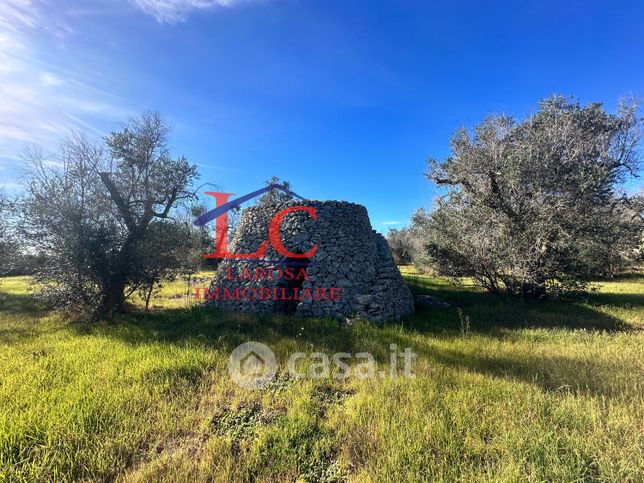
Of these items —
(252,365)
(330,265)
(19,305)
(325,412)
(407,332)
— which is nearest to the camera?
(325,412)

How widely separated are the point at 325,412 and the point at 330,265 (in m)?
6.23

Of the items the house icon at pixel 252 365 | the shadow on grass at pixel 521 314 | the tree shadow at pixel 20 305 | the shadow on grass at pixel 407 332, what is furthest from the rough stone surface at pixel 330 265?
the tree shadow at pixel 20 305

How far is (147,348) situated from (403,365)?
5.65 meters

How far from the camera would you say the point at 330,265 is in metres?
10.2

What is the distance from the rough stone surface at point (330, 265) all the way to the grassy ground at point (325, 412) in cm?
211

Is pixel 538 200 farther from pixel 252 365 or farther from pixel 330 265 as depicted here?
pixel 252 365

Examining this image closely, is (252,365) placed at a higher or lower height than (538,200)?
lower

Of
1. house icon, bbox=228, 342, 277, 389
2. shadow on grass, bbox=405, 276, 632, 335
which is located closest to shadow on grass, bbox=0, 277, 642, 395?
shadow on grass, bbox=405, 276, 632, 335

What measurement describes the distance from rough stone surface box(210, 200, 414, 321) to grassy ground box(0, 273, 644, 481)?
6.93ft

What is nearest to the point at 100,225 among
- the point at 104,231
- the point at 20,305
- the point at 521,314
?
the point at 104,231

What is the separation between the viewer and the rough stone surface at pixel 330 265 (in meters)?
9.62

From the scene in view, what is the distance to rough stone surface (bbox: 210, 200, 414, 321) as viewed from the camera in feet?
31.6

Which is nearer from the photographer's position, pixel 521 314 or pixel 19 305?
pixel 521 314

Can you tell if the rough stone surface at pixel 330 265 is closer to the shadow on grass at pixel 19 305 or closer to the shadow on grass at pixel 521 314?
the shadow on grass at pixel 521 314
